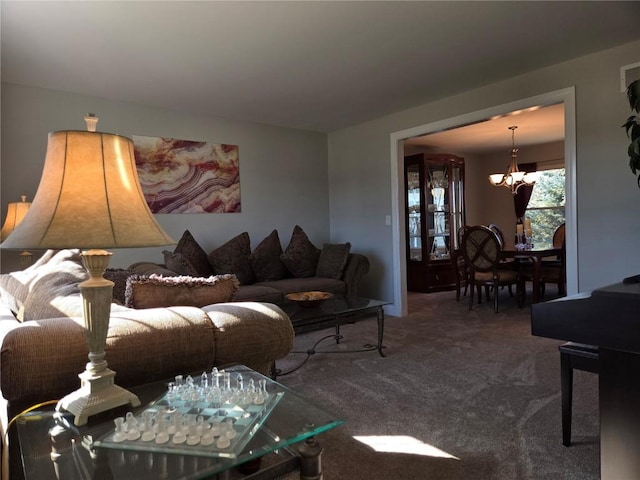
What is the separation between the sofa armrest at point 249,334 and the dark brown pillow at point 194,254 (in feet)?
9.01

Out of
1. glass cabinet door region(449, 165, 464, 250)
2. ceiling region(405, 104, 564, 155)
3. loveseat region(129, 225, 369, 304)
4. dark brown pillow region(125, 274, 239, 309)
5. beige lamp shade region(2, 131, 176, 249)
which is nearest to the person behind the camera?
beige lamp shade region(2, 131, 176, 249)

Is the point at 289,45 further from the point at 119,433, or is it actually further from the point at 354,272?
the point at 119,433

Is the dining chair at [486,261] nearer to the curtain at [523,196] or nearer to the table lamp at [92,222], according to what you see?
the curtain at [523,196]

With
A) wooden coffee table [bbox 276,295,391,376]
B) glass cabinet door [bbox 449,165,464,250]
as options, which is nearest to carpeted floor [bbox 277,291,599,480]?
wooden coffee table [bbox 276,295,391,376]

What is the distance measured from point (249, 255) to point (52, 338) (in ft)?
11.4

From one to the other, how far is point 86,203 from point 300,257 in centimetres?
380

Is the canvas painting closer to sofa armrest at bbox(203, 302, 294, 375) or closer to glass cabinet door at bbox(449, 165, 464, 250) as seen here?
sofa armrest at bbox(203, 302, 294, 375)

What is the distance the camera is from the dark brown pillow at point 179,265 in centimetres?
382

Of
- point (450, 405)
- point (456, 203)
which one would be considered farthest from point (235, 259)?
point (456, 203)

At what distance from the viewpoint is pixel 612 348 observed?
1.04 meters

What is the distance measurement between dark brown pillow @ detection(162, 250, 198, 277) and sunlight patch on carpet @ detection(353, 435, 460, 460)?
2.37m

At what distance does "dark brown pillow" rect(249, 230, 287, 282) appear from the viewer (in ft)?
15.0

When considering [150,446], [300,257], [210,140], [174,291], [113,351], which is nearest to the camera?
[150,446]

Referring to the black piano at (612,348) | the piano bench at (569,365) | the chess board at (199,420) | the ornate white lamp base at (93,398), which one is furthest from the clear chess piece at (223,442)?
the piano bench at (569,365)
